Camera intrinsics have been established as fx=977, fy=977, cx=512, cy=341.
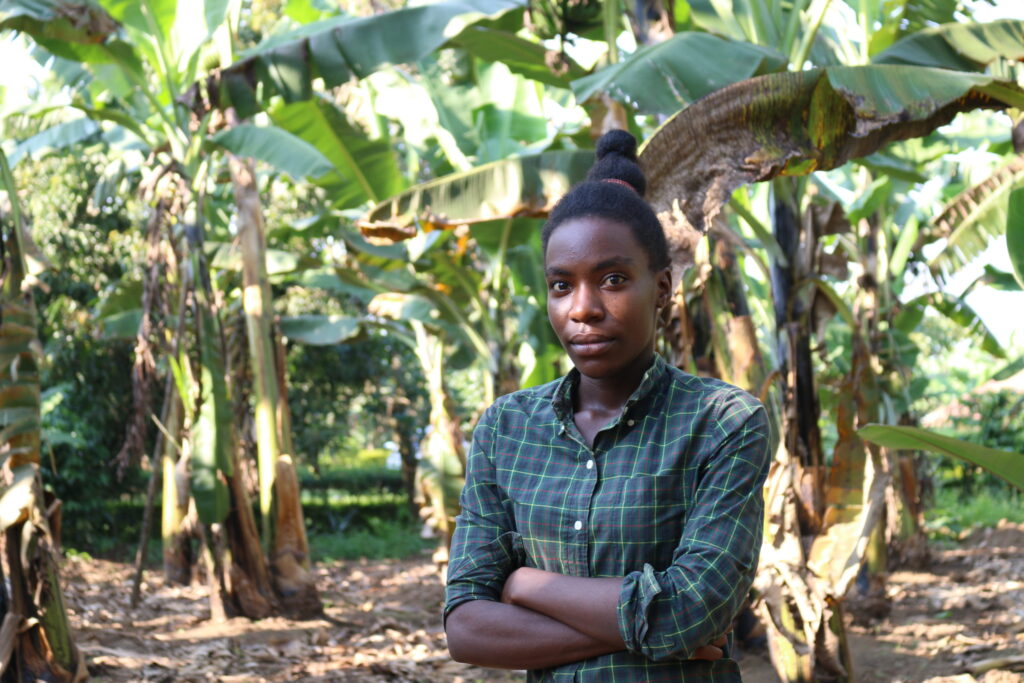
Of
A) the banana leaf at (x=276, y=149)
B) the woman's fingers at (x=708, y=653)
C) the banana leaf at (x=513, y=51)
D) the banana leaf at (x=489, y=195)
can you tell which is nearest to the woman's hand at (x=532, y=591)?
the woman's fingers at (x=708, y=653)

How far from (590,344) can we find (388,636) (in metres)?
6.50

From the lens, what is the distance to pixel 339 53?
20.7 ft

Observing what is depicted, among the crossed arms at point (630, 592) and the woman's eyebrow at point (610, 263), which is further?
the woman's eyebrow at point (610, 263)

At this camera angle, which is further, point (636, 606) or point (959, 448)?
point (959, 448)

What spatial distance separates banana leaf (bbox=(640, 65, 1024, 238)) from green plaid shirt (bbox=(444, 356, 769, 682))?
237 centimetres

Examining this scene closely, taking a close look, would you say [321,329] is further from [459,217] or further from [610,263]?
[610,263]

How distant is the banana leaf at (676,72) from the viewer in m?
4.58

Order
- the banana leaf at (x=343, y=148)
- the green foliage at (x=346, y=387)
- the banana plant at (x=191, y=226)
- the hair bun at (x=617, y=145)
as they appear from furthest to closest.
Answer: the green foliage at (x=346, y=387), the banana leaf at (x=343, y=148), the banana plant at (x=191, y=226), the hair bun at (x=617, y=145)

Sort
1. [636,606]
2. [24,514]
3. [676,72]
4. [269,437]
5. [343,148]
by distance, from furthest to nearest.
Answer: [269,437]
[343,148]
[24,514]
[676,72]
[636,606]

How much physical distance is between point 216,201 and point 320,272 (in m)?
2.24

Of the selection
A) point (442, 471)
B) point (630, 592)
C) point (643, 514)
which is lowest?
point (442, 471)

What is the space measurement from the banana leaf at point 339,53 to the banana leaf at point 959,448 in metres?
3.83

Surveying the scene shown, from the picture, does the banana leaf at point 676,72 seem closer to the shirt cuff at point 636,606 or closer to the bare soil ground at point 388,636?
the bare soil ground at point 388,636

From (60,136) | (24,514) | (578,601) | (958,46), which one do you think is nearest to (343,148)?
(60,136)
